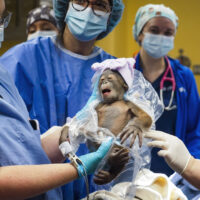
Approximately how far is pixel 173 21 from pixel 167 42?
157 millimetres

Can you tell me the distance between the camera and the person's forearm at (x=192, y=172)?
55.8 inches

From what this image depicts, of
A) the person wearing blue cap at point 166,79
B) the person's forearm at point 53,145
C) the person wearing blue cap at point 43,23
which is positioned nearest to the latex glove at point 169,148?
the person's forearm at point 53,145

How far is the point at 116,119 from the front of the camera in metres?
1.28

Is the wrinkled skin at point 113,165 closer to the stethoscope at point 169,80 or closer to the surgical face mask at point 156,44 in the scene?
the stethoscope at point 169,80

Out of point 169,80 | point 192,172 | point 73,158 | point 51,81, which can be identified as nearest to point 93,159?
point 73,158

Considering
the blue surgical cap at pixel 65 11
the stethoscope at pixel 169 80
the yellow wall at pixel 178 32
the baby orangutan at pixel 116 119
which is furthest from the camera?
the yellow wall at pixel 178 32

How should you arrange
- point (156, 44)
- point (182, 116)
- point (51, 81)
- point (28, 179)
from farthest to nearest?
1. point (156, 44)
2. point (182, 116)
3. point (51, 81)
4. point (28, 179)

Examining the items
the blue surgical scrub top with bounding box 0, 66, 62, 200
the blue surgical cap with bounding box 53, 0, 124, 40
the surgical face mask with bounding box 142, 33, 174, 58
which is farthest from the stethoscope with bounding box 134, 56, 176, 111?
the blue surgical scrub top with bounding box 0, 66, 62, 200

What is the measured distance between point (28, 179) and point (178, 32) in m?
4.78

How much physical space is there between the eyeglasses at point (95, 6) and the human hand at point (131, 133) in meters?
0.84

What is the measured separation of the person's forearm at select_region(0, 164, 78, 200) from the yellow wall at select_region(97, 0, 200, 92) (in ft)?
13.5

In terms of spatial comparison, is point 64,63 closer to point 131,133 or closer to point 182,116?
point 131,133

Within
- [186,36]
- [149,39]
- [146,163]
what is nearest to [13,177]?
[146,163]

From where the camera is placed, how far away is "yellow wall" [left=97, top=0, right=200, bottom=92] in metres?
5.17
